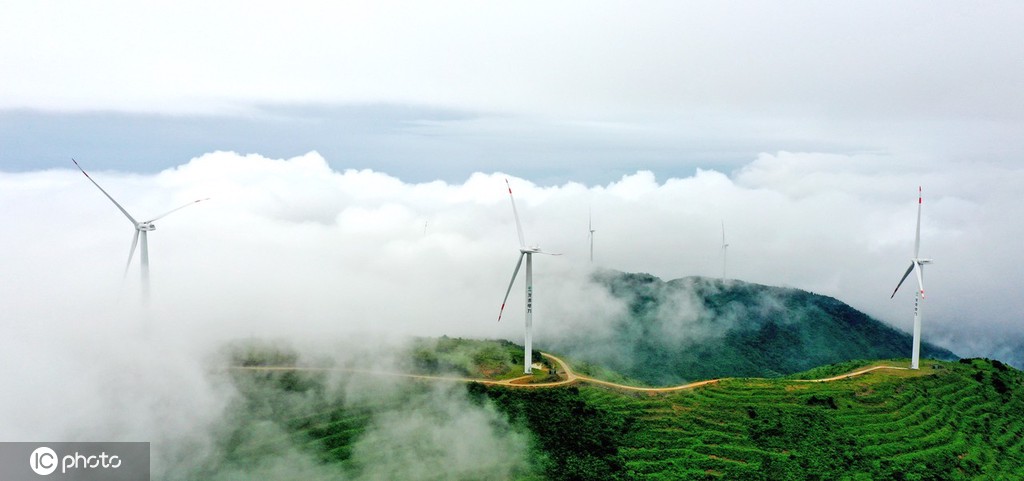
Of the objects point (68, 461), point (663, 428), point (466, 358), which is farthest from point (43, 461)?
point (663, 428)

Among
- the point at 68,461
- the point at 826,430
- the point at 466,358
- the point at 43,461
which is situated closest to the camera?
the point at 43,461

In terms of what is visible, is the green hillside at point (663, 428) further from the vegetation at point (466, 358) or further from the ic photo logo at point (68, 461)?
the ic photo logo at point (68, 461)

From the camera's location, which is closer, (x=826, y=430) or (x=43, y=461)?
(x=43, y=461)

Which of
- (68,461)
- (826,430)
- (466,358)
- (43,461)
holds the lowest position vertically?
(826,430)

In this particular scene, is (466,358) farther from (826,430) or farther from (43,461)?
(43,461)

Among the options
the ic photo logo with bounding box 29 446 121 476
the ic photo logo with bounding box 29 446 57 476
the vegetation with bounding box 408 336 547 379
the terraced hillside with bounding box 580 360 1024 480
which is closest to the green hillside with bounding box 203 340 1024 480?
the terraced hillside with bounding box 580 360 1024 480

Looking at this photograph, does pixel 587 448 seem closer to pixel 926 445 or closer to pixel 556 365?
pixel 556 365

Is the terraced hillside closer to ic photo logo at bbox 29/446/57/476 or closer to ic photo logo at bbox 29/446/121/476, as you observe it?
ic photo logo at bbox 29/446/121/476
